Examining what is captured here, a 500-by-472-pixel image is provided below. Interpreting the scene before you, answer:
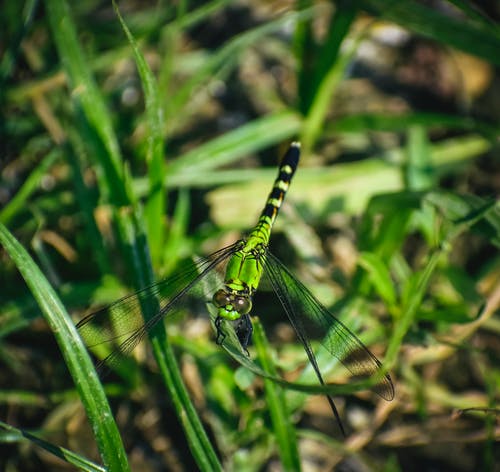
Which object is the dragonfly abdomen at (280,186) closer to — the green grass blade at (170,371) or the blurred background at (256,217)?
the blurred background at (256,217)

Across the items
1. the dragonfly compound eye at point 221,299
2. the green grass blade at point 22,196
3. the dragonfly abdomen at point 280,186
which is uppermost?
the green grass blade at point 22,196

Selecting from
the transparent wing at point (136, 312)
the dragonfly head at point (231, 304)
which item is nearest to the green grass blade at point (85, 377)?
the transparent wing at point (136, 312)

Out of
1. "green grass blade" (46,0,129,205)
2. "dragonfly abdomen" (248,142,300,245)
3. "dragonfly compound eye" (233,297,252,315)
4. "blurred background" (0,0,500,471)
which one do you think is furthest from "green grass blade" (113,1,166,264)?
"dragonfly compound eye" (233,297,252,315)

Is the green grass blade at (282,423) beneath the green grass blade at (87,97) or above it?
beneath

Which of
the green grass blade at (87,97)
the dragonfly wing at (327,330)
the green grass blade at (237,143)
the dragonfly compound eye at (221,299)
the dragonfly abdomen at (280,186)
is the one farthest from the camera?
the green grass blade at (237,143)

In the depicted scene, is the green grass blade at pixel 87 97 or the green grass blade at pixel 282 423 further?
the green grass blade at pixel 87 97

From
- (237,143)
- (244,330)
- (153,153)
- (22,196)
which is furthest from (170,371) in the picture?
(237,143)

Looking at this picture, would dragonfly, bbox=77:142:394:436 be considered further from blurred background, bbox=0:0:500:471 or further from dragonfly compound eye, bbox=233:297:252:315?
blurred background, bbox=0:0:500:471
